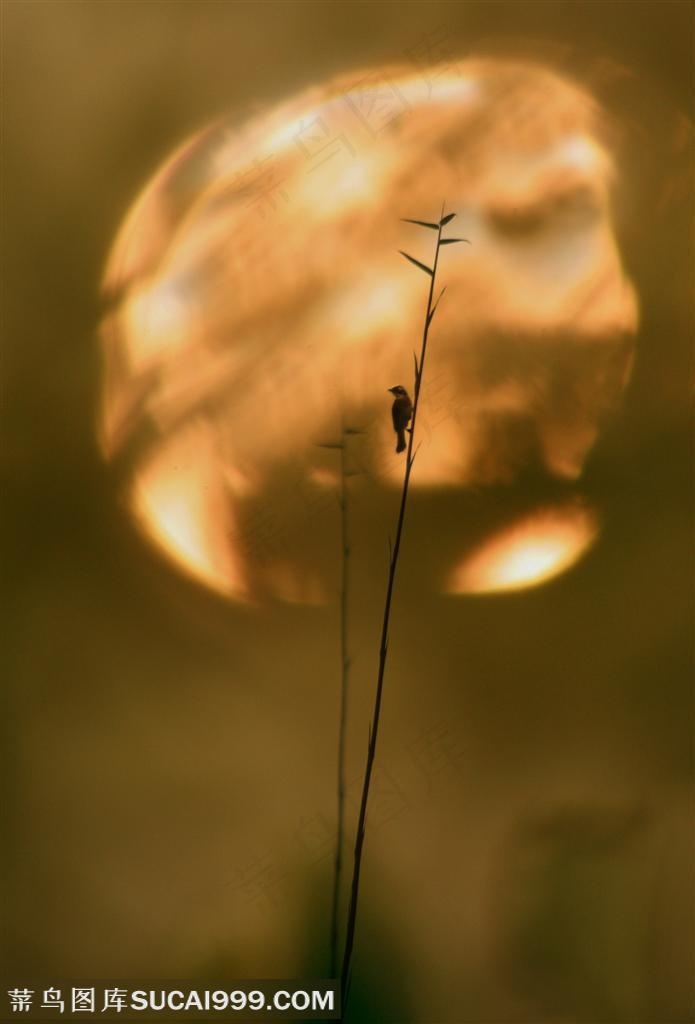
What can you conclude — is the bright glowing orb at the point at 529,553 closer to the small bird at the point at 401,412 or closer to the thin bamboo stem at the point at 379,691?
the thin bamboo stem at the point at 379,691

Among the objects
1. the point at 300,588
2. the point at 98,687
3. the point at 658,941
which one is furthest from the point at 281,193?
the point at 658,941

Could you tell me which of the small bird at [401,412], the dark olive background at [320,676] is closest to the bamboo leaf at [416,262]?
the small bird at [401,412]

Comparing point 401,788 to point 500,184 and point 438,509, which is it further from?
point 500,184

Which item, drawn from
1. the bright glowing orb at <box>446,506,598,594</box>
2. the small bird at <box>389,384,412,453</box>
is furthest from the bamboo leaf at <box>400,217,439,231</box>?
the bright glowing orb at <box>446,506,598,594</box>

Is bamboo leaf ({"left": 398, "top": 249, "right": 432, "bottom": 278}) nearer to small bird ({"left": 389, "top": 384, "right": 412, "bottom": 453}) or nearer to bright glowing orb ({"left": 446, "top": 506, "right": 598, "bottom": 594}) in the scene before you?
small bird ({"left": 389, "top": 384, "right": 412, "bottom": 453})

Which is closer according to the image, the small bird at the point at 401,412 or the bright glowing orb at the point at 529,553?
the small bird at the point at 401,412

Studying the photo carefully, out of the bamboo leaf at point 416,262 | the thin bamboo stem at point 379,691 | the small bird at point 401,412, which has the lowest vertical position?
the thin bamboo stem at point 379,691

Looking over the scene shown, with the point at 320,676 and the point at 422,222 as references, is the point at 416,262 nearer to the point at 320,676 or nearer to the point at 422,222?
the point at 422,222

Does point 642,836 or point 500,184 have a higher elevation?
point 500,184

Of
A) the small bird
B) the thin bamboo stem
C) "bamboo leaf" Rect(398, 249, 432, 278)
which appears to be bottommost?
the thin bamboo stem
